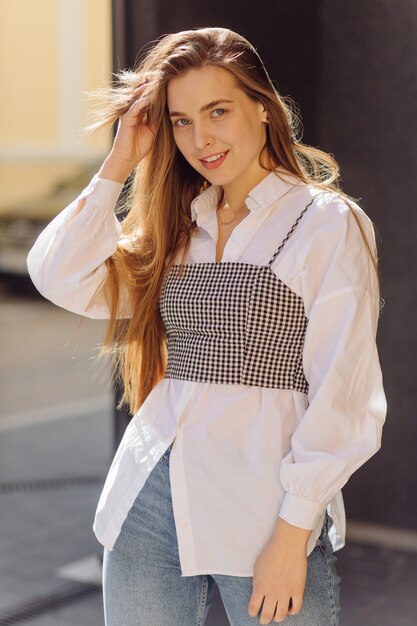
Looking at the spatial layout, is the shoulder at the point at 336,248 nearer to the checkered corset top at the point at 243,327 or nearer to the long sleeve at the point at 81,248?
the checkered corset top at the point at 243,327

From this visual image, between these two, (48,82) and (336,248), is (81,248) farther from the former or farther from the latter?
(48,82)

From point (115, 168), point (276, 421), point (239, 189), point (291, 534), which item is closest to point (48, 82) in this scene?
point (115, 168)

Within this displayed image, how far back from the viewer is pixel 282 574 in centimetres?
185

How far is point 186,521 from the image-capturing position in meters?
1.96

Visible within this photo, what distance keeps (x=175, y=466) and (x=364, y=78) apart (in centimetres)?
242

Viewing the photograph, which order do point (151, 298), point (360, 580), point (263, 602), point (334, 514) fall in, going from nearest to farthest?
point (263, 602) < point (334, 514) < point (151, 298) < point (360, 580)

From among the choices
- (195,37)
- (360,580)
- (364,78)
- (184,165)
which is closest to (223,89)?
(195,37)

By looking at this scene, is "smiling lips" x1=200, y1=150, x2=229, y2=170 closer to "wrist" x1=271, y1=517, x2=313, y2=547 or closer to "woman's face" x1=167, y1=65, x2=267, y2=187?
"woman's face" x1=167, y1=65, x2=267, y2=187

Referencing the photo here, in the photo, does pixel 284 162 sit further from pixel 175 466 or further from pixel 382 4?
pixel 382 4

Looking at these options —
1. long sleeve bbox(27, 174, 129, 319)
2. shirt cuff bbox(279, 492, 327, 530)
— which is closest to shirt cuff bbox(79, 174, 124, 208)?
long sleeve bbox(27, 174, 129, 319)

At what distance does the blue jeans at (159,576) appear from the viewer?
1962 mm

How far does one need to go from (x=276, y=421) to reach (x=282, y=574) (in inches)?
10.4

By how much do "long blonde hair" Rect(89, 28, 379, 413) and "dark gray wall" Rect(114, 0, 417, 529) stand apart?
176 cm

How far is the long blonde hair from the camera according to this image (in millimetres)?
2082
